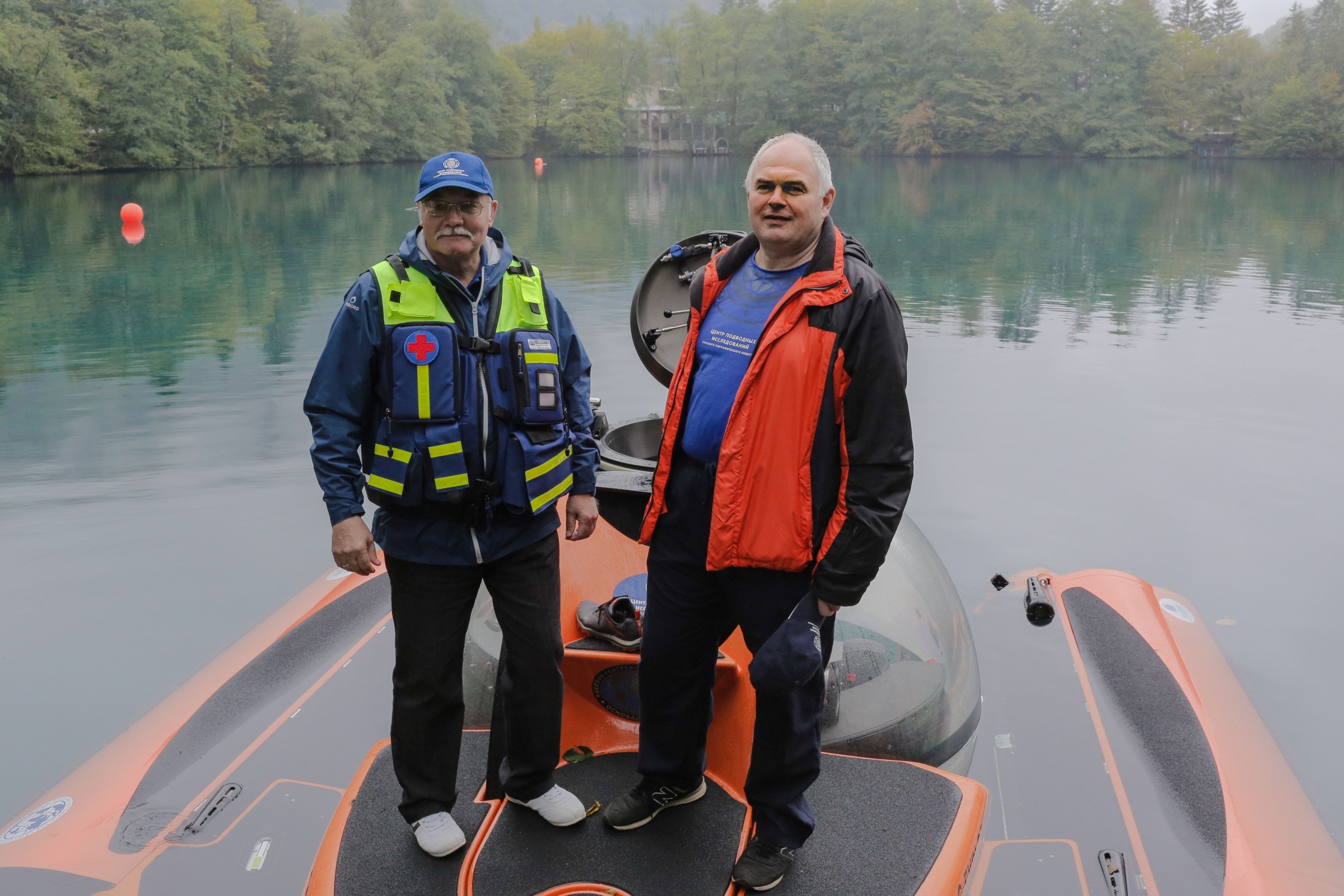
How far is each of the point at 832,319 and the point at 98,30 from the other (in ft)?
173

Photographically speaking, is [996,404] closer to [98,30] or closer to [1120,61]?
[98,30]

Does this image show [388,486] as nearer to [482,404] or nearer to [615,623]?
[482,404]

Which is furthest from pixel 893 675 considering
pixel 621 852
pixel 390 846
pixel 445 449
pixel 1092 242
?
pixel 1092 242

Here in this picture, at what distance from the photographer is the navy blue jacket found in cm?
238

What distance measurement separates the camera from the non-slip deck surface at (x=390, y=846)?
8.27ft

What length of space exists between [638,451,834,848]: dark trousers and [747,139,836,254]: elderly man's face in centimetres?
57

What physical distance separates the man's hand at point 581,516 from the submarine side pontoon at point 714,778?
0.80 ft

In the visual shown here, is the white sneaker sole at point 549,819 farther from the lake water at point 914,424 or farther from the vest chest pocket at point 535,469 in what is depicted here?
the lake water at point 914,424

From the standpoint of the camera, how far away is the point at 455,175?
2.39 meters

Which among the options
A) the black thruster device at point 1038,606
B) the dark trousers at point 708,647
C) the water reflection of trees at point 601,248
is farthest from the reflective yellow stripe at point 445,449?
the water reflection of trees at point 601,248

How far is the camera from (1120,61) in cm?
6531

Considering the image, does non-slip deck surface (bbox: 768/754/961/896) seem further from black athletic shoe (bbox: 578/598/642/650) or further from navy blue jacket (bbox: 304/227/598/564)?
navy blue jacket (bbox: 304/227/598/564)

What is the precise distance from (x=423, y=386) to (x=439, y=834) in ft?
3.79

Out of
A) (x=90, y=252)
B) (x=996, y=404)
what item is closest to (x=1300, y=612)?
(x=996, y=404)
